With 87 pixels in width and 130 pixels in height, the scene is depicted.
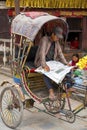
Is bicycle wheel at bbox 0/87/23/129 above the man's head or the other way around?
the other way around

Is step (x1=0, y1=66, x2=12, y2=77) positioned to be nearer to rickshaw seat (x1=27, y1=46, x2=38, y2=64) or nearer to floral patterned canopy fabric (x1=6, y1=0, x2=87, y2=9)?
floral patterned canopy fabric (x1=6, y1=0, x2=87, y2=9)

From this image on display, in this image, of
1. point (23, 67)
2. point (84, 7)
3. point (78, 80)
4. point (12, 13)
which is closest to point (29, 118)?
point (23, 67)

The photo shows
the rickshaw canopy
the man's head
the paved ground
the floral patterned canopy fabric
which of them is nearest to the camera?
the rickshaw canopy

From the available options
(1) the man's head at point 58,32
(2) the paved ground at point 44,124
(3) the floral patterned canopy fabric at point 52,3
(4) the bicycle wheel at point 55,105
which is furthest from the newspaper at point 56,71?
(3) the floral patterned canopy fabric at point 52,3

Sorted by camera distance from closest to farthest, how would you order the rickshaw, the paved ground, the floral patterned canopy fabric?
1. the rickshaw
2. the paved ground
3. the floral patterned canopy fabric

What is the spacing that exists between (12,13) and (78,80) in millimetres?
9102

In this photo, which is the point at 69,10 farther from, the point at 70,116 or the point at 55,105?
the point at 70,116

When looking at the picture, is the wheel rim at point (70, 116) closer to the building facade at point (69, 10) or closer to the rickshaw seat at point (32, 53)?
the rickshaw seat at point (32, 53)

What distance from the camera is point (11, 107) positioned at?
251 inches

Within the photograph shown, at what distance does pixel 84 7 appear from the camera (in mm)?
15539

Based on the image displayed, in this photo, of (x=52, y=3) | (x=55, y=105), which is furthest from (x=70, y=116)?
(x=52, y=3)

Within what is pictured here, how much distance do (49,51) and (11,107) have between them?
113 cm

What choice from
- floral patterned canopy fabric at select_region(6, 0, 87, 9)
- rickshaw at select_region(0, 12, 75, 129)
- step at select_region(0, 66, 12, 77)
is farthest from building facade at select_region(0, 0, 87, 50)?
rickshaw at select_region(0, 12, 75, 129)

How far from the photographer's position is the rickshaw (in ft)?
19.9
